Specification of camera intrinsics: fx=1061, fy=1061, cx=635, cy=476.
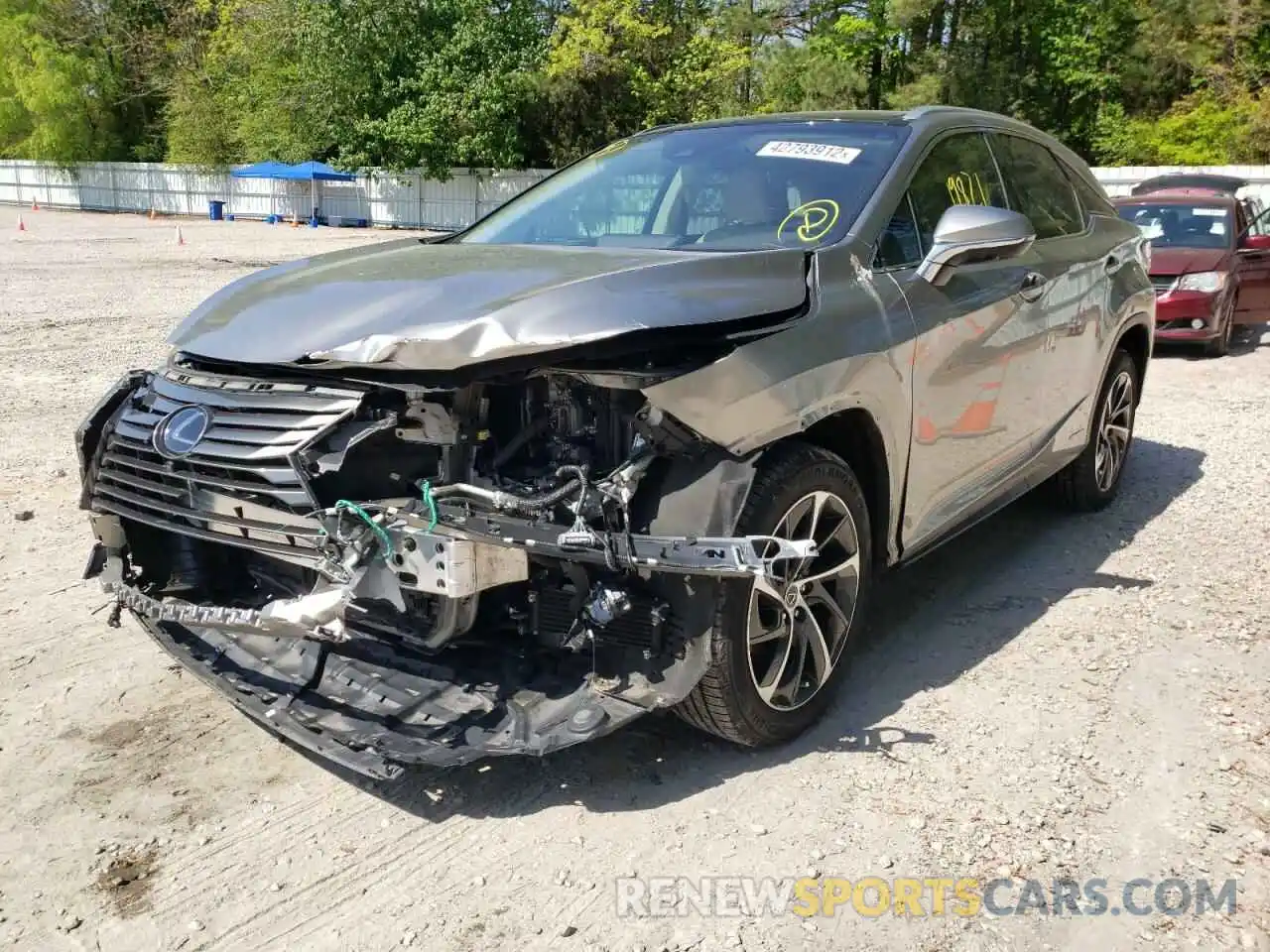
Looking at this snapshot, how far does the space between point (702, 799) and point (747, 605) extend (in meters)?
0.61

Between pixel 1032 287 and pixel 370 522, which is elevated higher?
pixel 1032 287

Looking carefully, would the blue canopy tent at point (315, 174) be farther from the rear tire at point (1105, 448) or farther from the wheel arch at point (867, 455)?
the wheel arch at point (867, 455)

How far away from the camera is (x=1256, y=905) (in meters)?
2.65

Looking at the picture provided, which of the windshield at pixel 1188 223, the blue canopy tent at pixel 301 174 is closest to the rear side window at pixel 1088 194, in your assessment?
the windshield at pixel 1188 223

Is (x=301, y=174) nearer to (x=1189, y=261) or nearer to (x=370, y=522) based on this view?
(x=1189, y=261)

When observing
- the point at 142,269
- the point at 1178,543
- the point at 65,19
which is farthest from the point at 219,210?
the point at 1178,543

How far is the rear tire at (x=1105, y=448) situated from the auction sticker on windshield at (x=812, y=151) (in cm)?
223

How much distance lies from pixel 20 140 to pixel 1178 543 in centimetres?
6205

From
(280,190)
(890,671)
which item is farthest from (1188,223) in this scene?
(280,190)

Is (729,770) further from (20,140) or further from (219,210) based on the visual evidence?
(20,140)

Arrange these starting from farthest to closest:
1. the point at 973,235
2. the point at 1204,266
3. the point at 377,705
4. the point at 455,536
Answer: the point at 1204,266 < the point at 973,235 < the point at 377,705 < the point at 455,536

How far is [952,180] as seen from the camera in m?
4.10

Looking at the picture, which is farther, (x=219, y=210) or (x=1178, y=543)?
(x=219, y=210)
